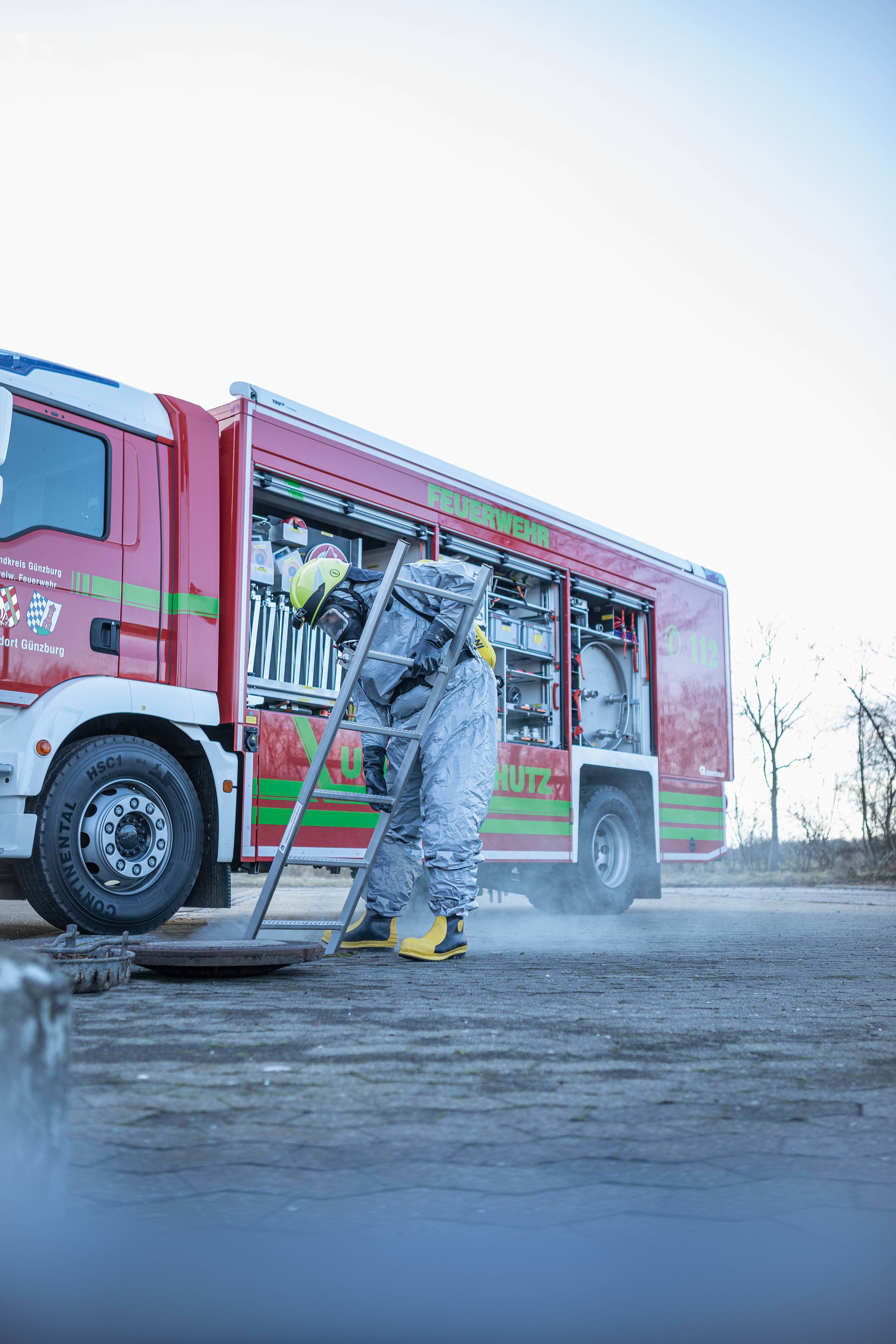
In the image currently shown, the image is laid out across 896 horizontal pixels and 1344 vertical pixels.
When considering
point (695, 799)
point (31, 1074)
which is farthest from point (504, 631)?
point (31, 1074)

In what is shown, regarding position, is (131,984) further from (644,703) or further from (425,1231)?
(644,703)

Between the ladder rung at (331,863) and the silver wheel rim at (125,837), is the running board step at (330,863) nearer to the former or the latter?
the ladder rung at (331,863)

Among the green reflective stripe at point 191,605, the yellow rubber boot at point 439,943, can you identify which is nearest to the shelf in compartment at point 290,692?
the green reflective stripe at point 191,605

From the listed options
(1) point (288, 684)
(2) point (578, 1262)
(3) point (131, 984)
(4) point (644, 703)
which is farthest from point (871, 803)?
(2) point (578, 1262)

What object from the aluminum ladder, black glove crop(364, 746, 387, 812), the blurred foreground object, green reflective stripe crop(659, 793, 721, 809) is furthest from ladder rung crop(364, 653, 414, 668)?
green reflective stripe crop(659, 793, 721, 809)

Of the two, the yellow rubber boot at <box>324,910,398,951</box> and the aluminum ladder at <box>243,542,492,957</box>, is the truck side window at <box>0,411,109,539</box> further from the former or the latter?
the yellow rubber boot at <box>324,910,398,951</box>

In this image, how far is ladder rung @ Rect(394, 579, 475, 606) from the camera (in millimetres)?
4621

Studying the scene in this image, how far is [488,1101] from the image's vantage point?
1874 millimetres

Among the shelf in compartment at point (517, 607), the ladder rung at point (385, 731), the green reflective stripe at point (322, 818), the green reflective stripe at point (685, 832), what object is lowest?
the green reflective stripe at point (685, 832)

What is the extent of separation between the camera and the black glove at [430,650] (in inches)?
187

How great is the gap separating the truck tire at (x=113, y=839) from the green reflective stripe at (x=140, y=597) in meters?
0.65

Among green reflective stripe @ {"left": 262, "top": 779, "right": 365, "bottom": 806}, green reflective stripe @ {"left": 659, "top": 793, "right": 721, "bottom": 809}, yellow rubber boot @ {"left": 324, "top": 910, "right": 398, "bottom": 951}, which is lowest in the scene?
yellow rubber boot @ {"left": 324, "top": 910, "right": 398, "bottom": 951}

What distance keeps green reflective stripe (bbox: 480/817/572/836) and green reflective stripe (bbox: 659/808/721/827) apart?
150cm

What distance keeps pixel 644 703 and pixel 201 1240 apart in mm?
8155
